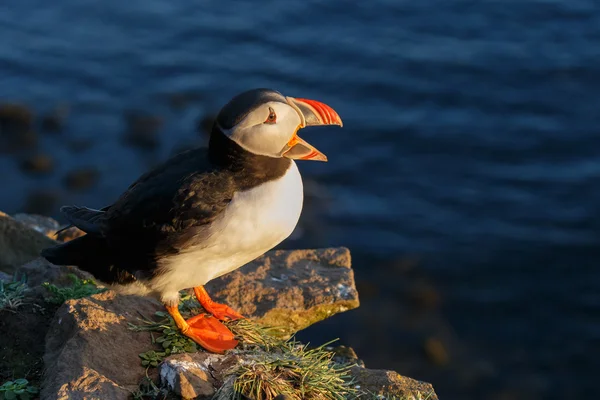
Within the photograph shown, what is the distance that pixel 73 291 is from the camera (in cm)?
471

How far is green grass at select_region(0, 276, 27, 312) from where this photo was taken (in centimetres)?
440

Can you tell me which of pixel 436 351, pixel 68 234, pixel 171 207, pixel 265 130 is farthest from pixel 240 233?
pixel 436 351

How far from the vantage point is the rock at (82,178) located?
10.5 metres

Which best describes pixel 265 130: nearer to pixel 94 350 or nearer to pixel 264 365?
pixel 264 365

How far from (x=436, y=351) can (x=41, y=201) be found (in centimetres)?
556

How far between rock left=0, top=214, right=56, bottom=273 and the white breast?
2138mm

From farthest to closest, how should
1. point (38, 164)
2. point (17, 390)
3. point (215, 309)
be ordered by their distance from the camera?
point (38, 164), point (215, 309), point (17, 390)

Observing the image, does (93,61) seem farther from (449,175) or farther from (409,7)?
(449,175)

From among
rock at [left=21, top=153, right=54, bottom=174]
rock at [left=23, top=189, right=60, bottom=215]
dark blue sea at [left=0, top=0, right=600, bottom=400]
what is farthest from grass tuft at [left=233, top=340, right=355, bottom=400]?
rock at [left=21, top=153, right=54, bottom=174]

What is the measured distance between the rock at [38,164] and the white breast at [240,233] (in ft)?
23.4

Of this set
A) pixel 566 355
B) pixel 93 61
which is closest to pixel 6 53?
pixel 93 61

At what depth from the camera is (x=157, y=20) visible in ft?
45.3

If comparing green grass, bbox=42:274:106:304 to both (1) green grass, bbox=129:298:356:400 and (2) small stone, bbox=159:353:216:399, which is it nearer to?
(1) green grass, bbox=129:298:356:400

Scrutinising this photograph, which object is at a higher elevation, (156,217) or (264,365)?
(156,217)
